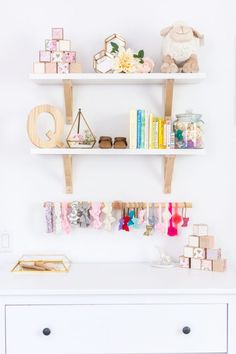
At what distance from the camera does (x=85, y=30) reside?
7.30 feet

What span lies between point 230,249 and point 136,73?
915 millimetres

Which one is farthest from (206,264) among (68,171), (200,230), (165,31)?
(165,31)

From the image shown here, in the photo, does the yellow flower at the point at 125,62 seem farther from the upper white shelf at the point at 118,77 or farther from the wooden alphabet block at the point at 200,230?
the wooden alphabet block at the point at 200,230

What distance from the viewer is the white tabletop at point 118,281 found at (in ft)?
5.93

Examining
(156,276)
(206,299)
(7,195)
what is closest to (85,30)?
(7,195)

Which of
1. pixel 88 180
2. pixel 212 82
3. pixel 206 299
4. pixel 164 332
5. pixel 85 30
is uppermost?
pixel 85 30

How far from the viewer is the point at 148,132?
6.80 feet

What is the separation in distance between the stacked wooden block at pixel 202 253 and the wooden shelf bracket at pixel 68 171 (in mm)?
585

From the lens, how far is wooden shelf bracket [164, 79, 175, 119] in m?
2.10

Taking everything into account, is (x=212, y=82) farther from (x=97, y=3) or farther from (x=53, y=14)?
(x=53, y=14)

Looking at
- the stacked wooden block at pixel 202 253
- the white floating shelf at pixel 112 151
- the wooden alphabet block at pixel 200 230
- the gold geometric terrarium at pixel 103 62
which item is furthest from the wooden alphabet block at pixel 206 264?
the gold geometric terrarium at pixel 103 62

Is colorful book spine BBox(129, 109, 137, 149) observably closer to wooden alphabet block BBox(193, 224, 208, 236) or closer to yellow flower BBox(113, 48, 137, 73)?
yellow flower BBox(113, 48, 137, 73)

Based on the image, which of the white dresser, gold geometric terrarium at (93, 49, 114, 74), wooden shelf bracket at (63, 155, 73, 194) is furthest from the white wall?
the white dresser

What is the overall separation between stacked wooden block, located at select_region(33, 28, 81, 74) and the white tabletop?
2.80 feet
